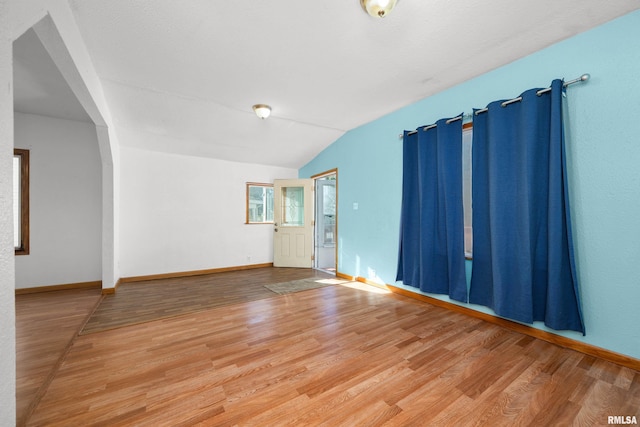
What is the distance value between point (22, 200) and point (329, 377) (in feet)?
16.6

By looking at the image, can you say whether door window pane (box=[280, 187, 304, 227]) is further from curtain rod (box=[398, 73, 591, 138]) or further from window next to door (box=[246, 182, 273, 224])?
curtain rod (box=[398, 73, 591, 138])

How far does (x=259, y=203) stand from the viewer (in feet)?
18.5

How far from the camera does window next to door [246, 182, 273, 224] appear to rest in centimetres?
551

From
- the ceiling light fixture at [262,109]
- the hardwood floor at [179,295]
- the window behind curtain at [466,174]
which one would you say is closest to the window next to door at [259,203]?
the hardwood floor at [179,295]

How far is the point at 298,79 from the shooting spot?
2828 mm

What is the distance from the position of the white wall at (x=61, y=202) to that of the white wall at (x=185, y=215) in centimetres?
44

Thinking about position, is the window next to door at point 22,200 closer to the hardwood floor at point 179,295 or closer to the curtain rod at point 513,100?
the hardwood floor at point 179,295

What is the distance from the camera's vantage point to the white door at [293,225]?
18.2 ft

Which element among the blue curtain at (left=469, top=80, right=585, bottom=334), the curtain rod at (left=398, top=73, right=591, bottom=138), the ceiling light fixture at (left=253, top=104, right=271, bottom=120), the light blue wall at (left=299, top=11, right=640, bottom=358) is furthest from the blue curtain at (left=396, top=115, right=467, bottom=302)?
the ceiling light fixture at (left=253, top=104, right=271, bottom=120)

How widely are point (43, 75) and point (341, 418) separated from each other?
171 inches

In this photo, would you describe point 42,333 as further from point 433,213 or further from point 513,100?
point 513,100

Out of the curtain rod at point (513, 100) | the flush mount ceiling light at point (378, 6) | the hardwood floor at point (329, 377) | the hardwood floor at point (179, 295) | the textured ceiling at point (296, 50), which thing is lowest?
the hardwood floor at point (179, 295)

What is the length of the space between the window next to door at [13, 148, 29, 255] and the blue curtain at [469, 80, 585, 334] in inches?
241

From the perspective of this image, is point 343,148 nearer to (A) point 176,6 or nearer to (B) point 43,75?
(A) point 176,6
